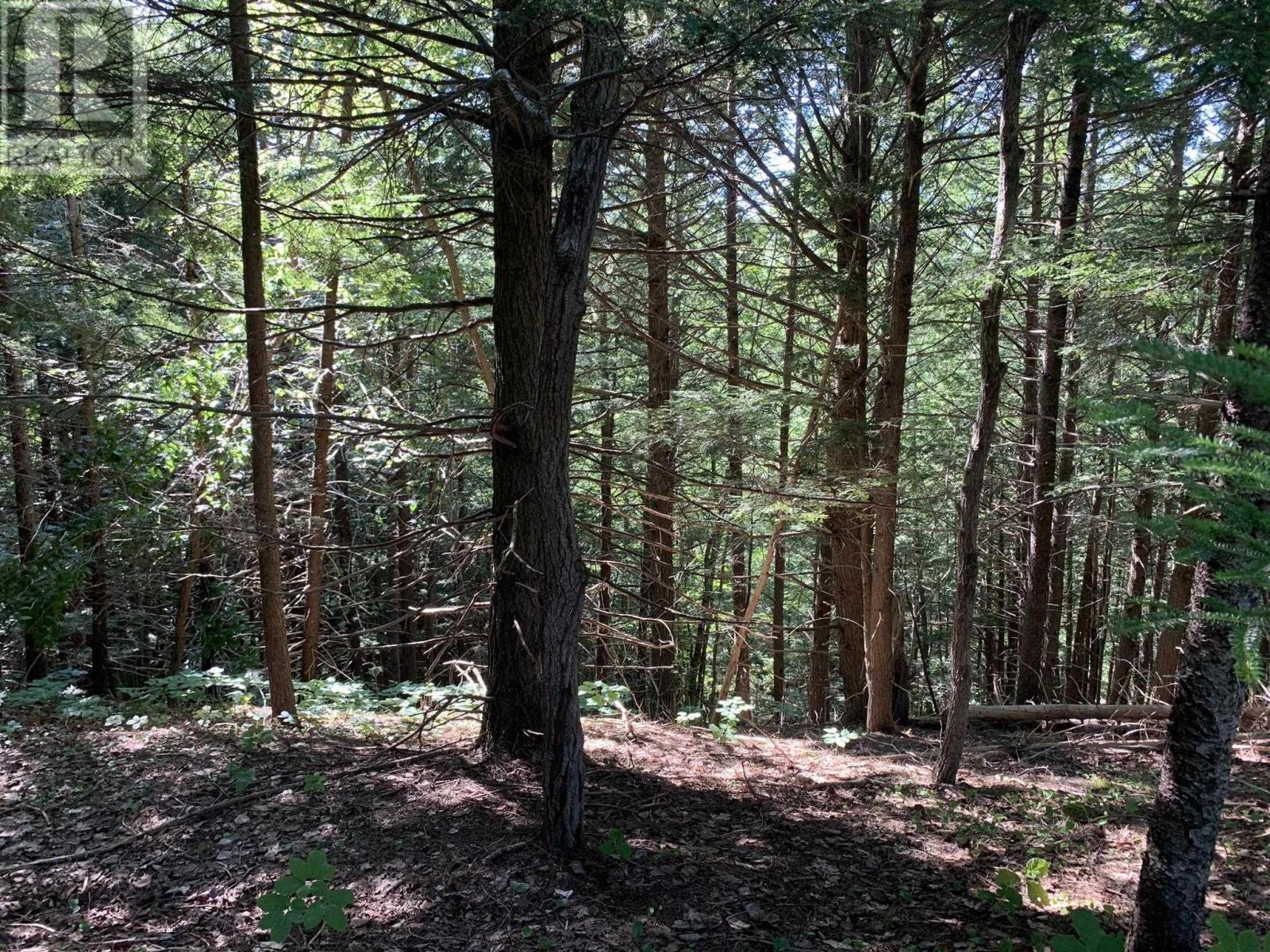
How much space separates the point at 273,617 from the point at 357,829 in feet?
9.51

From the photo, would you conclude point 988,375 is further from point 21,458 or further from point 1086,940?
point 21,458

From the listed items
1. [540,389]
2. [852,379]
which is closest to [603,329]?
[852,379]

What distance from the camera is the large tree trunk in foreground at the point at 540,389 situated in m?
4.09

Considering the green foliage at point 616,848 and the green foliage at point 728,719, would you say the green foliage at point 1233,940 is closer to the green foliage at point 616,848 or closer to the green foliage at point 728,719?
the green foliage at point 616,848

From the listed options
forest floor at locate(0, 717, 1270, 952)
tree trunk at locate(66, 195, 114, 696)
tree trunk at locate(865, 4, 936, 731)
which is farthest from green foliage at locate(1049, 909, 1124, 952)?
tree trunk at locate(66, 195, 114, 696)

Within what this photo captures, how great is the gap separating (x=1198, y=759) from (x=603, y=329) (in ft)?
22.5

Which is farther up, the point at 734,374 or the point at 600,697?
the point at 734,374

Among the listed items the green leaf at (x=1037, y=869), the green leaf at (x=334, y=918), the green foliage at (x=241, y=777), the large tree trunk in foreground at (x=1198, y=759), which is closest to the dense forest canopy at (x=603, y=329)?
the large tree trunk in foreground at (x=1198, y=759)

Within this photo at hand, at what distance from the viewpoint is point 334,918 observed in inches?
129

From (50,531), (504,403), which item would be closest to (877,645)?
(504,403)

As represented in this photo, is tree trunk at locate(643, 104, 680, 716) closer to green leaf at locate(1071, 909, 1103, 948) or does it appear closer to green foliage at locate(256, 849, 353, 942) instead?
green foliage at locate(256, 849, 353, 942)

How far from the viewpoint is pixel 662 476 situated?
9.02 meters

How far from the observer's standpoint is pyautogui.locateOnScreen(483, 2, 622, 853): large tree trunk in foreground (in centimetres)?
409

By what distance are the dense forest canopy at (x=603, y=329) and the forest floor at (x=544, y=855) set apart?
45 cm
